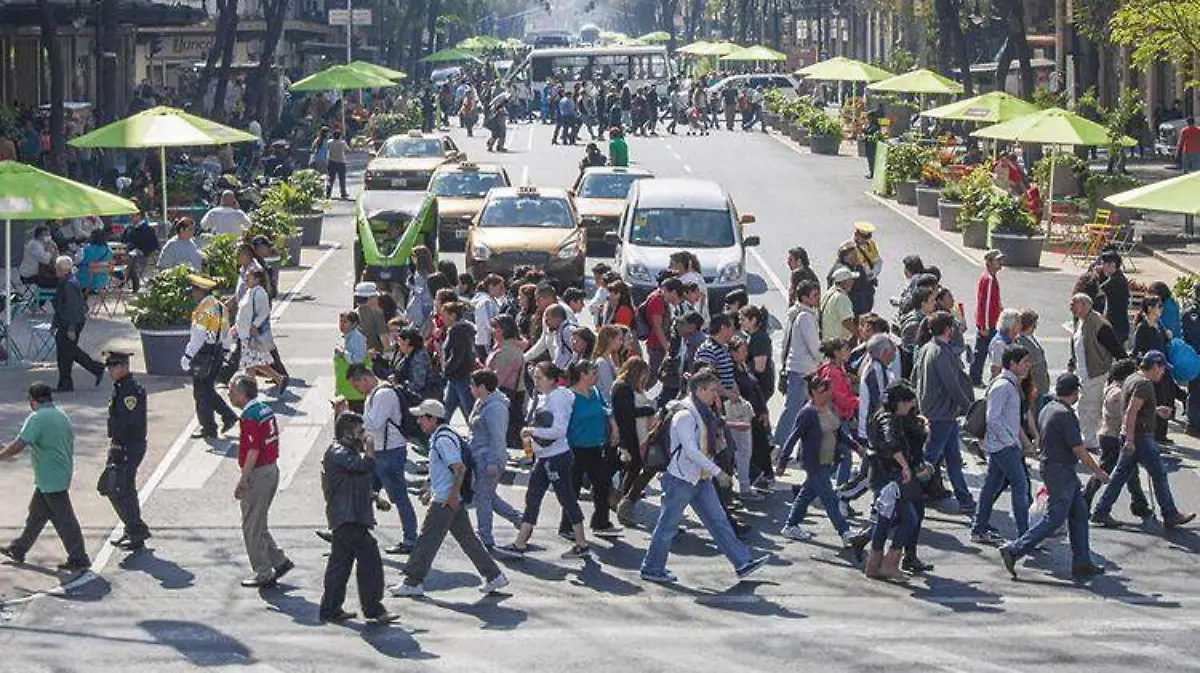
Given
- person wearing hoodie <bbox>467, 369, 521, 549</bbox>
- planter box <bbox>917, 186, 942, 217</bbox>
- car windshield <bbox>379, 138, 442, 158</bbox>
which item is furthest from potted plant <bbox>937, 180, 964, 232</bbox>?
person wearing hoodie <bbox>467, 369, 521, 549</bbox>

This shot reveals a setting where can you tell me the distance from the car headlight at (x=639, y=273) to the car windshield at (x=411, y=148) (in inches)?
703

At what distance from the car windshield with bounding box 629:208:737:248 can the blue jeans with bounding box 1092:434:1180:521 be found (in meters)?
13.3

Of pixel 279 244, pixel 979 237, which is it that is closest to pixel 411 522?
pixel 279 244

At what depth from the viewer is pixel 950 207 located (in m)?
41.6

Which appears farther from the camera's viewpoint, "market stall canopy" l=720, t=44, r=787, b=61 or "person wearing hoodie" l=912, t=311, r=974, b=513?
"market stall canopy" l=720, t=44, r=787, b=61

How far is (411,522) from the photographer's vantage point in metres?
18.0

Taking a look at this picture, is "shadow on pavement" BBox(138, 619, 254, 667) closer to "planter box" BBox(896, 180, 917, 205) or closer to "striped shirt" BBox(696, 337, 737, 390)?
"striped shirt" BBox(696, 337, 737, 390)

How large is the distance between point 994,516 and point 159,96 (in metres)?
46.7

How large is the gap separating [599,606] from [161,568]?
3538 millimetres

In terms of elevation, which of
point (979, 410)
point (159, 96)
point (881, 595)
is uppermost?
point (159, 96)

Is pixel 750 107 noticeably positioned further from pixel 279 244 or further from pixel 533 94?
pixel 279 244

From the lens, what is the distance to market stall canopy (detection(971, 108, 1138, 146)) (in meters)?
36.6

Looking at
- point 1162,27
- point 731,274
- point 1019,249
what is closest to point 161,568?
point 731,274

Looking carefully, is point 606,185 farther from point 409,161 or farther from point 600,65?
point 600,65
